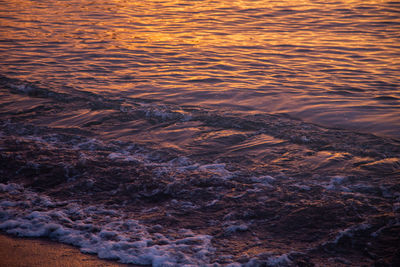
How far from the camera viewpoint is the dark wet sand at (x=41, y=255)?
3.12 meters

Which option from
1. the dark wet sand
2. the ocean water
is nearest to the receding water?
the ocean water

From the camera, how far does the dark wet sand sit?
312 centimetres

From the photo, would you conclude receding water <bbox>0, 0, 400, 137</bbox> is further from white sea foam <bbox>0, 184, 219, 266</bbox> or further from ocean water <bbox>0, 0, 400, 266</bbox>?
white sea foam <bbox>0, 184, 219, 266</bbox>

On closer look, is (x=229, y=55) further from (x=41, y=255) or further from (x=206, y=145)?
(x=41, y=255)

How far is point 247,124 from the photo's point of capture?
6270mm

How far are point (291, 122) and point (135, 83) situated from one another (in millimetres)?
3431

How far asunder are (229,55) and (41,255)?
7.72 metres

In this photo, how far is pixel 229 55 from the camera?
33.2 feet

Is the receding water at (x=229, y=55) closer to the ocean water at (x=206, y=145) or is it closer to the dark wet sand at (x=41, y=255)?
the ocean water at (x=206, y=145)

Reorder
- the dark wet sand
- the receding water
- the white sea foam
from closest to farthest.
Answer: the dark wet sand
the white sea foam
the receding water

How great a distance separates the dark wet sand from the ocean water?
100 mm

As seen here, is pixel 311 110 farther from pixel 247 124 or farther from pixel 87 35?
pixel 87 35

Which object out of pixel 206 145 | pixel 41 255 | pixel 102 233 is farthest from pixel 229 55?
pixel 41 255

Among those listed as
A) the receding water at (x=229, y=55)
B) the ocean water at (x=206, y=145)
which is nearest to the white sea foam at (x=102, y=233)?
the ocean water at (x=206, y=145)
